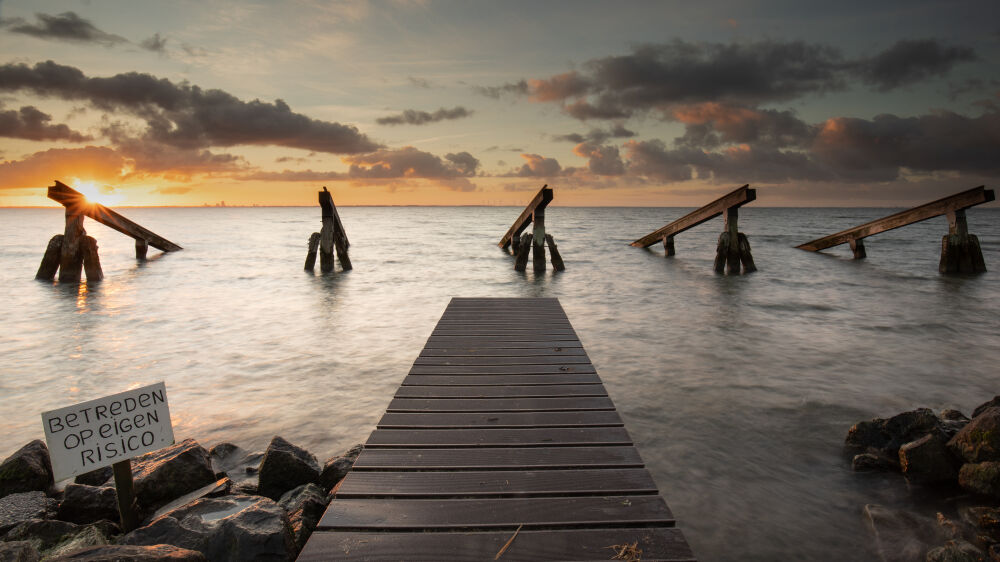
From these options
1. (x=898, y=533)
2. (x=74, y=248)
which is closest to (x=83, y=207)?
(x=74, y=248)

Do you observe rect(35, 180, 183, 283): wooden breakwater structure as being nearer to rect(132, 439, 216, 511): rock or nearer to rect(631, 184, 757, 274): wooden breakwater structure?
rect(132, 439, 216, 511): rock

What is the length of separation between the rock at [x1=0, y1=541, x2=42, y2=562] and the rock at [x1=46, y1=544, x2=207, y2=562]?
0.65 meters

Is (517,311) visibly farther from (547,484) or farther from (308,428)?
(547,484)

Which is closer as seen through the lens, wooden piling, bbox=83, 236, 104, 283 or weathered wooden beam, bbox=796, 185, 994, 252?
weathered wooden beam, bbox=796, 185, 994, 252

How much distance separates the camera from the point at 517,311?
22.6 feet

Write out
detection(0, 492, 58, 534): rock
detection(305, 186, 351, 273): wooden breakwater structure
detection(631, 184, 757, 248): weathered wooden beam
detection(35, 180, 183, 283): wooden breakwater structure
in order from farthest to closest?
detection(305, 186, 351, 273): wooden breakwater structure, detection(35, 180, 183, 283): wooden breakwater structure, detection(631, 184, 757, 248): weathered wooden beam, detection(0, 492, 58, 534): rock

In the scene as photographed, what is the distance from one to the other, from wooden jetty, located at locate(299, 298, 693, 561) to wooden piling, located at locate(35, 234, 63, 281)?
1519 centimetres

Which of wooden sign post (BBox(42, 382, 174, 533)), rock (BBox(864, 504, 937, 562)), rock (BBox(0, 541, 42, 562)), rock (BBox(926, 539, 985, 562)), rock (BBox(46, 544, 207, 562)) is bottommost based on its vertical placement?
rock (BBox(864, 504, 937, 562))

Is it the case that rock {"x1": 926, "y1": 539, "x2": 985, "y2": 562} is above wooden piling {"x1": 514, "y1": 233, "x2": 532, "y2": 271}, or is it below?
below

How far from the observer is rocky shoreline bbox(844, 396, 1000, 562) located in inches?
122

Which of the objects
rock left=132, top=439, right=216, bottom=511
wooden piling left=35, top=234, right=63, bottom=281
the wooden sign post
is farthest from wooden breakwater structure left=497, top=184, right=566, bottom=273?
→ wooden piling left=35, top=234, right=63, bottom=281

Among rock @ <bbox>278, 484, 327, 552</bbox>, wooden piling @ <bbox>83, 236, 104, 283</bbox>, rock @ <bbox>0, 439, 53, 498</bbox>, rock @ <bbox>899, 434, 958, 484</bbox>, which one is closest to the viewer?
rock @ <bbox>278, 484, 327, 552</bbox>

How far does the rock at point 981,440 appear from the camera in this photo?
356 centimetres

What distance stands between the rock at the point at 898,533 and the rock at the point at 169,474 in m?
4.51
